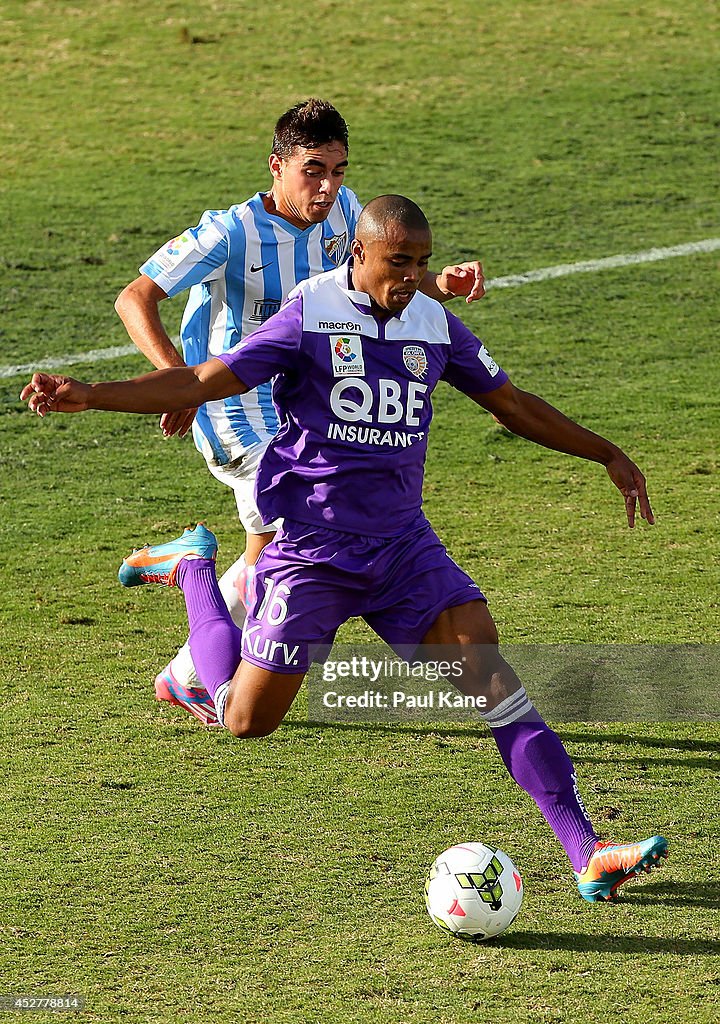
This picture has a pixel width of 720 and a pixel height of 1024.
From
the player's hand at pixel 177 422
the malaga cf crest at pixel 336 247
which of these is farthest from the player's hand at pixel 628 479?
the malaga cf crest at pixel 336 247

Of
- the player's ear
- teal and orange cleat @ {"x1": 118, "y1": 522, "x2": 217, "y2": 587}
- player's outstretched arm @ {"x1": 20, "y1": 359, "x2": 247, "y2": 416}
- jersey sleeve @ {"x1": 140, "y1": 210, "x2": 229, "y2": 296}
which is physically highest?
the player's ear

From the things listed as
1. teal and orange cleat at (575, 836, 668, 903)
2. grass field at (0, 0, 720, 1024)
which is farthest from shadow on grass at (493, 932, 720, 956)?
teal and orange cleat at (575, 836, 668, 903)

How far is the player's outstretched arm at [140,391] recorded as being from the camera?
4.15 metres

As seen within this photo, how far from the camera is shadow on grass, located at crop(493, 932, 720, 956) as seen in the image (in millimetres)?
4227

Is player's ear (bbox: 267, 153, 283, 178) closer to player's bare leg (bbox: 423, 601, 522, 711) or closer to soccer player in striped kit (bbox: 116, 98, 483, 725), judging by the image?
soccer player in striped kit (bbox: 116, 98, 483, 725)

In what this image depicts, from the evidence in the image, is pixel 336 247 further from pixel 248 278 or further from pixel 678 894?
pixel 678 894

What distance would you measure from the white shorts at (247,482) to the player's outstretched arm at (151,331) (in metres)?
0.54

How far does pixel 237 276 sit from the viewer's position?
5.55 metres

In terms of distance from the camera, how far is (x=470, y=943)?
4293 millimetres

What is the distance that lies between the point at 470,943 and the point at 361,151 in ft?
31.3

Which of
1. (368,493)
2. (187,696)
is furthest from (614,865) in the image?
(187,696)

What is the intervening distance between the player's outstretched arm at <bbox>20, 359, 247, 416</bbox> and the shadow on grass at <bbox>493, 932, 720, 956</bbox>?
176cm

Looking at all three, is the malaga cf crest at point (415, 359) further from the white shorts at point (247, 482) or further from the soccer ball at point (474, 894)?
the soccer ball at point (474, 894)

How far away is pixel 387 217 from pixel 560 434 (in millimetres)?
915
